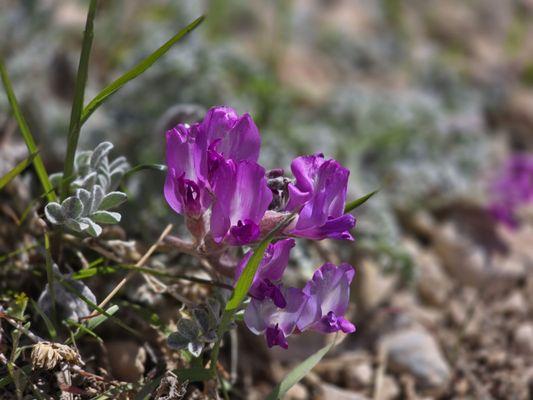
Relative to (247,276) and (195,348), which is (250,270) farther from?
(195,348)

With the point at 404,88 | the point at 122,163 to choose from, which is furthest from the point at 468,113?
the point at 122,163

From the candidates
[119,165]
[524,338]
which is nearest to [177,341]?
[119,165]

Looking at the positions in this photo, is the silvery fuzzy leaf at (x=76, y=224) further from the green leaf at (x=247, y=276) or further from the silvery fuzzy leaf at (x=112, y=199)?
the green leaf at (x=247, y=276)

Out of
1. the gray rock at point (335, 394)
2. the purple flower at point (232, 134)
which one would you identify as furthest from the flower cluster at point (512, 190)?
the purple flower at point (232, 134)

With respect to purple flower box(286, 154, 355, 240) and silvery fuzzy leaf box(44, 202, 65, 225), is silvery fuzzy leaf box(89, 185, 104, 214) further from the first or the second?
purple flower box(286, 154, 355, 240)

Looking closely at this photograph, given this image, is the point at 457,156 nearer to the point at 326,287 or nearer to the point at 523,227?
the point at 523,227

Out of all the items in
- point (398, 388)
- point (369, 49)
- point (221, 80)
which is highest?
point (369, 49)
